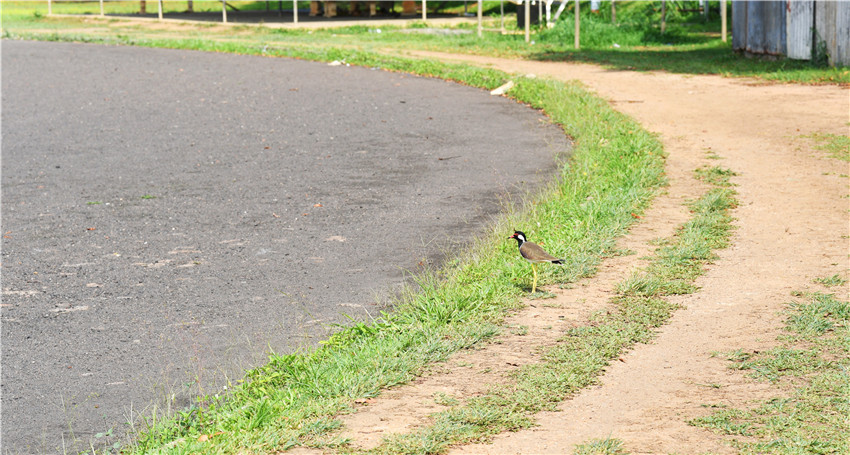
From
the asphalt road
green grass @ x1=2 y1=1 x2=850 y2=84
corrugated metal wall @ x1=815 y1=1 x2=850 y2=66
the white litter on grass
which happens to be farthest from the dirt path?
green grass @ x1=2 y1=1 x2=850 y2=84

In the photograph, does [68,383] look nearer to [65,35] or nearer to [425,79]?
[425,79]

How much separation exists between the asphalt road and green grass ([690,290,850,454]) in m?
2.51

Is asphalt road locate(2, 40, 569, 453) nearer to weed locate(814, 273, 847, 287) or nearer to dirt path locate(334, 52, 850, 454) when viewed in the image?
dirt path locate(334, 52, 850, 454)

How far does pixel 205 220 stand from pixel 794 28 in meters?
14.5

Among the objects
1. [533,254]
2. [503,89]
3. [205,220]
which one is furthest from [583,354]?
[503,89]

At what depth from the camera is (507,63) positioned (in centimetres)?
2084

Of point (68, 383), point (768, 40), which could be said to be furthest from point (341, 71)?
point (68, 383)

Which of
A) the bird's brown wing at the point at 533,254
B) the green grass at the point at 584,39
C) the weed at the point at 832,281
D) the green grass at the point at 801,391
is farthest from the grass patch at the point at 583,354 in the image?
the green grass at the point at 584,39

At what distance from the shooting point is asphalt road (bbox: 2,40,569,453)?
5.30 metres

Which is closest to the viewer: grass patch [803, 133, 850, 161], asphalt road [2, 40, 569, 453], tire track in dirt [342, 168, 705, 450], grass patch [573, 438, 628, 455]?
grass patch [573, 438, 628, 455]

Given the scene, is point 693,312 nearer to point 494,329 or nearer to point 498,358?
point 494,329

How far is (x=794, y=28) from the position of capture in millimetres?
18531

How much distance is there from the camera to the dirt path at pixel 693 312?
433 cm

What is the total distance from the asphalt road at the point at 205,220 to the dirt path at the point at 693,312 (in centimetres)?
116
